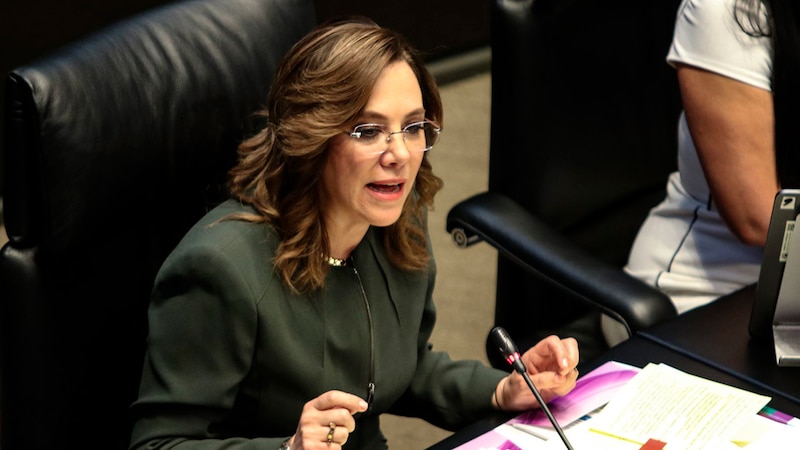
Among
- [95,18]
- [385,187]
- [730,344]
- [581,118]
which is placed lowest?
[95,18]

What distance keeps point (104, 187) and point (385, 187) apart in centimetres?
34

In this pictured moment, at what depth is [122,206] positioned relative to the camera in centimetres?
135

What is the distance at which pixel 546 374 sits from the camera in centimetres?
139

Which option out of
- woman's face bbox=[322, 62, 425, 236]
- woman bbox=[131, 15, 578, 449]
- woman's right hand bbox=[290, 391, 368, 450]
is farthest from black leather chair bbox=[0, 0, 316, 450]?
woman's right hand bbox=[290, 391, 368, 450]

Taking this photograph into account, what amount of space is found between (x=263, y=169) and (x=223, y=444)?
0.34 meters

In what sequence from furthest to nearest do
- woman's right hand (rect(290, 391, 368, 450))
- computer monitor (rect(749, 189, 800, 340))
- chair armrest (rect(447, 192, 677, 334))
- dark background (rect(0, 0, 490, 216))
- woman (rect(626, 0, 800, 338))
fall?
dark background (rect(0, 0, 490, 216)) < woman (rect(626, 0, 800, 338)) < chair armrest (rect(447, 192, 677, 334)) < computer monitor (rect(749, 189, 800, 340)) < woman's right hand (rect(290, 391, 368, 450))

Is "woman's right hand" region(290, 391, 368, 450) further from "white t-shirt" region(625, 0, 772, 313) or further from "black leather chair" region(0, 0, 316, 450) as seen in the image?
"white t-shirt" region(625, 0, 772, 313)

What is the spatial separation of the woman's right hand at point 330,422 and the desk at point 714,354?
23cm

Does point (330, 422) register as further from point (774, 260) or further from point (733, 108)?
point (733, 108)

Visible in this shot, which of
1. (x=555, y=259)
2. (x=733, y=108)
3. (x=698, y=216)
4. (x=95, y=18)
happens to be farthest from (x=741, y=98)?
(x=95, y=18)

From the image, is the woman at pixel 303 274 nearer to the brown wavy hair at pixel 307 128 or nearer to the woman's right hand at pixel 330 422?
the brown wavy hair at pixel 307 128

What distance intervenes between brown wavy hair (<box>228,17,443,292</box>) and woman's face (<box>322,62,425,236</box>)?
0.05 ft

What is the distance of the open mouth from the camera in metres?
1.39

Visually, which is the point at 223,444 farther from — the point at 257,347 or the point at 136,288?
the point at 136,288
